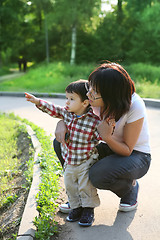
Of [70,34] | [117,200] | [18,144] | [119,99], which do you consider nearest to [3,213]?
[117,200]

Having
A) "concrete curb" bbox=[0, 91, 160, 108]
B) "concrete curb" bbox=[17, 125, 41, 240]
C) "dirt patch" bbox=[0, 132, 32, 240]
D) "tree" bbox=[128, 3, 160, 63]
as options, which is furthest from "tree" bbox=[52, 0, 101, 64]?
"concrete curb" bbox=[17, 125, 41, 240]

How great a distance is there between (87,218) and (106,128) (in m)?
0.79

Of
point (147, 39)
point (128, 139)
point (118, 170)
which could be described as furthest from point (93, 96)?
point (147, 39)

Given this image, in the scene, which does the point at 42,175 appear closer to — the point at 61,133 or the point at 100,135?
the point at 61,133

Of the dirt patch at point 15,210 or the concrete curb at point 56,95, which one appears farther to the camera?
the concrete curb at point 56,95

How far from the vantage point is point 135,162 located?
2.57m

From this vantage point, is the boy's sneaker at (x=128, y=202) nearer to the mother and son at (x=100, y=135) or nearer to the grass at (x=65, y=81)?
the mother and son at (x=100, y=135)

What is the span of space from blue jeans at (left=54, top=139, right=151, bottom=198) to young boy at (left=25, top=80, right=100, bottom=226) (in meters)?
0.09

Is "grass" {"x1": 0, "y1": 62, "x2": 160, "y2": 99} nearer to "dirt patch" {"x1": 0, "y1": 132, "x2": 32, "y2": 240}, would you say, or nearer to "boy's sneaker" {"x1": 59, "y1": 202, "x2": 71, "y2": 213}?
"dirt patch" {"x1": 0, "y1": 132, "x2": 32, "y2": 240}

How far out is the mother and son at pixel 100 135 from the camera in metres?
2.41

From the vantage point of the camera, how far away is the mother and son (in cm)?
241

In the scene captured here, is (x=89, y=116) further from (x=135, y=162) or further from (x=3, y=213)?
(x=3, y=213)

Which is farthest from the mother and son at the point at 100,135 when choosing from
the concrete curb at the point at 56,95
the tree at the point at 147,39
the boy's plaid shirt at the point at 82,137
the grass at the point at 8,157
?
the tree at the point at 147,39

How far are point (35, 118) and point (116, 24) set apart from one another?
69.8ft
